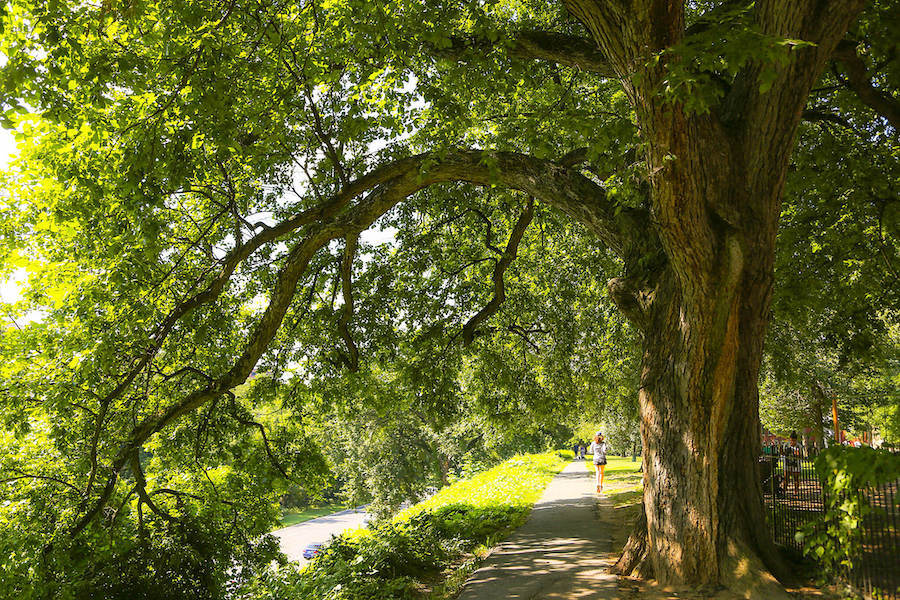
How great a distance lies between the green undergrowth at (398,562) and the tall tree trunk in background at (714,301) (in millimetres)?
2878

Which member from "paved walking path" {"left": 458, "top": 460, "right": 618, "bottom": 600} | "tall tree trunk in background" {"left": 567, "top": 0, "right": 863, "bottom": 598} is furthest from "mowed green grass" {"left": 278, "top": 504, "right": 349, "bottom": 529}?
"tall tree trunk in background" {"left": 567, "top": 0, "right": 863, "bottom": 598}

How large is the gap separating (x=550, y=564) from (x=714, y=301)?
4.61 metres

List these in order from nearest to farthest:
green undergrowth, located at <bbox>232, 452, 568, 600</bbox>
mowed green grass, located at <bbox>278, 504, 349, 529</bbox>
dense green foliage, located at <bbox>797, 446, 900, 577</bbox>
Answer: dense green foliage, located at <bbox>797, 446, 900, 577</bbox>
green undergrowth, located at <bbox>232, 452, 568, 600</bbox>
mowed green grass, located at <bbox>278, 504, 349, 529</bbox>

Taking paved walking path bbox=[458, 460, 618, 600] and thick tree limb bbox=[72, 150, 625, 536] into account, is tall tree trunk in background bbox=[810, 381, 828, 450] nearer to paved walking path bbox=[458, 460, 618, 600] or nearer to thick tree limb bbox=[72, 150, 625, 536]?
paved walking path bbox=[458, 460, 618, 600]

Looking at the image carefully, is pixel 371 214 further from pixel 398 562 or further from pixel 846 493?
pixel 846 493

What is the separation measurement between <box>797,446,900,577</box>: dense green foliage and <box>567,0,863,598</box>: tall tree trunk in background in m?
0.71

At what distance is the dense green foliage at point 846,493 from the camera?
15.1ft

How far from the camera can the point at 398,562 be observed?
826 centimetres

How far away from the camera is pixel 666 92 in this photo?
14.9 feet

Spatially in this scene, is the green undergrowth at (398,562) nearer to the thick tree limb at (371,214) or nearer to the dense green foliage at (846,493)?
the thick tree limb at (371,214)

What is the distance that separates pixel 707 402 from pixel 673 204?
85.5 inches

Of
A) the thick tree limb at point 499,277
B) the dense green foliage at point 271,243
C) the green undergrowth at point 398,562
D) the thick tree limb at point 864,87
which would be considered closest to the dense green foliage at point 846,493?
the dense green foliage at point 271,243

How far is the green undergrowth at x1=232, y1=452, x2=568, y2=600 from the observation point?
7371mm

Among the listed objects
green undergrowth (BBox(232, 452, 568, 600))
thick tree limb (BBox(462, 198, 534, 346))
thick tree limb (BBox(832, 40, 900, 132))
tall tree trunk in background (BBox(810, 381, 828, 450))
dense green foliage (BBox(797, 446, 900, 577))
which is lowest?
green undergrowth (BBox(232, 452, 568, 600))
